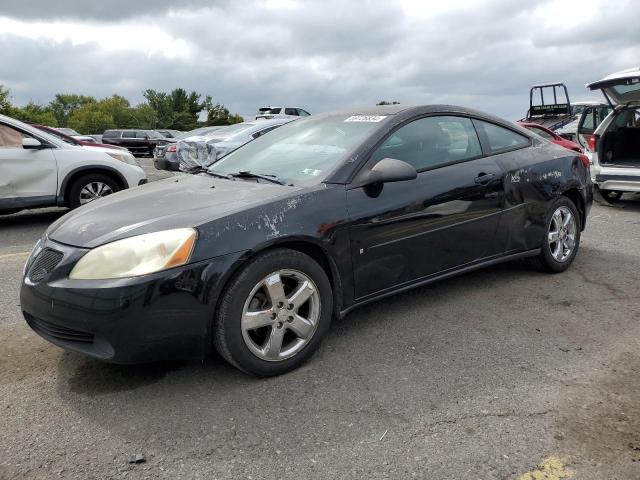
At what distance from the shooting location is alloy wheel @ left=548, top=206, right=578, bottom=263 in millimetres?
4801

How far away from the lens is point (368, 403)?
279cm

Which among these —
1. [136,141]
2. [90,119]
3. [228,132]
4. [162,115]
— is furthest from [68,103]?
[228,132]

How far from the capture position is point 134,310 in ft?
8.72

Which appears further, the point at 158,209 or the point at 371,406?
the point at 158,209

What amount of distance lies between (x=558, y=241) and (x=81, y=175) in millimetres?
6182

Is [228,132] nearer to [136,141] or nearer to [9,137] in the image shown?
Result: [9,137]

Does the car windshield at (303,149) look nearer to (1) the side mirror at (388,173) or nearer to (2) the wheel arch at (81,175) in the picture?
(1) the side mirror at (388,173)

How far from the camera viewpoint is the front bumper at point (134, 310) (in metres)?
2.66

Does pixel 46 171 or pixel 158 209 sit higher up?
pixel 46 171

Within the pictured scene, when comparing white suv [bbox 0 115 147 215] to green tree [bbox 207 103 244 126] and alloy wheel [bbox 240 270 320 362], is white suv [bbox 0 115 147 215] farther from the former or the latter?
green tree [bbox 207 103 244 126]

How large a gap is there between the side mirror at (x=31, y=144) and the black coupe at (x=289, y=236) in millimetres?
4324

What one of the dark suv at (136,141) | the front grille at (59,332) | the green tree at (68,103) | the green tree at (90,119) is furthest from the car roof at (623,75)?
the green tree at (68,103)

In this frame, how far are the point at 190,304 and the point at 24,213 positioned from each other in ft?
24.5

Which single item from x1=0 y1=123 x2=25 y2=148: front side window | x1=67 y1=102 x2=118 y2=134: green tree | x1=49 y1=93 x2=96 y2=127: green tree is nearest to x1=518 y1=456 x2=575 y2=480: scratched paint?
x1=0 y1=123 x2=25 y2=148: front side window
